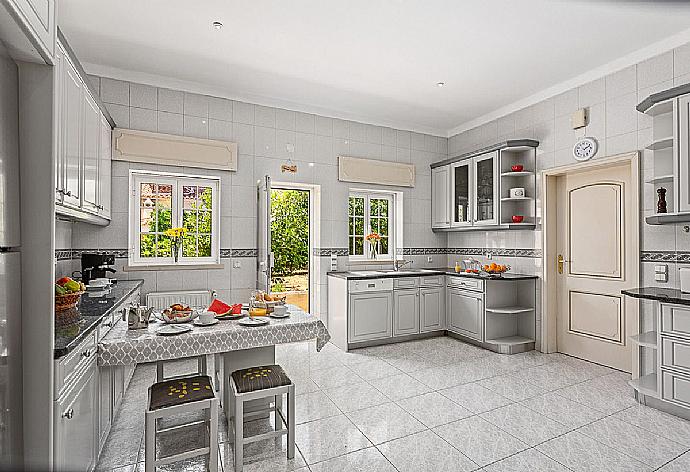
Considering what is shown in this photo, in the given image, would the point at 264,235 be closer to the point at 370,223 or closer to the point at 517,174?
the point at 370,223

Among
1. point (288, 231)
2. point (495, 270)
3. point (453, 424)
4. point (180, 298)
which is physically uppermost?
point (288, 231)

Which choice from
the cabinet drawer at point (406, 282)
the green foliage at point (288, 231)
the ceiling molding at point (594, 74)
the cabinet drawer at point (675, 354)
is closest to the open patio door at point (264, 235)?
the cabinet drawer at point (406, 282)

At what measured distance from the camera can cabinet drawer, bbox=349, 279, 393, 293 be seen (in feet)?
15.3

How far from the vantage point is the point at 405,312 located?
16.2 ft

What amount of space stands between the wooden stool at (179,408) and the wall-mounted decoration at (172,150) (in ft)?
8.90

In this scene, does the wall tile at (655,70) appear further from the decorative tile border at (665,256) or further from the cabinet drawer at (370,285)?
the cabinet drawer at (370,285)

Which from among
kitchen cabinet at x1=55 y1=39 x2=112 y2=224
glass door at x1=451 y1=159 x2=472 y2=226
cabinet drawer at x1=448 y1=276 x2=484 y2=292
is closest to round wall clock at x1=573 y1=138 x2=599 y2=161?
glass door at x1=451 y1=159 x2=472 y2=226

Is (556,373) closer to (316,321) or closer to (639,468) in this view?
(639,468)

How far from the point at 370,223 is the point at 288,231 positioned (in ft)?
9.10

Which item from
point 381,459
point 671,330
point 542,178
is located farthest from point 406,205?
point 381,459

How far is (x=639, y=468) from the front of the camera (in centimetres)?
221

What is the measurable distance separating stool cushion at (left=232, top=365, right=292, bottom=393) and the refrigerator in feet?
3.38


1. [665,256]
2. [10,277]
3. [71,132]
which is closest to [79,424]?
[10,277]

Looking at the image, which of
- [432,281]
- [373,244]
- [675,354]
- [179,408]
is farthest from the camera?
[373,244]
